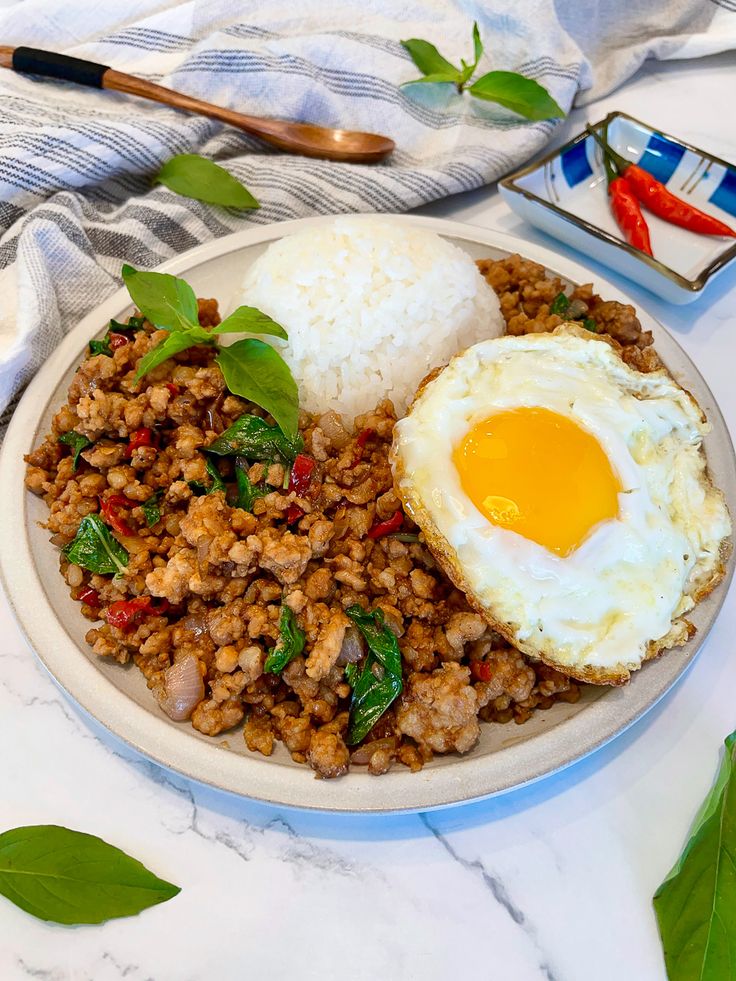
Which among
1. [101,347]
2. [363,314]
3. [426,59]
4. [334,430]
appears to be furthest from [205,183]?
[334,430]

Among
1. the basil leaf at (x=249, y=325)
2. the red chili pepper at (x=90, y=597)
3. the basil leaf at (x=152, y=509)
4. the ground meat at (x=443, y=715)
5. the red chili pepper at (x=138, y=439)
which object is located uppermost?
the basil leaf at (x=249, y=325)

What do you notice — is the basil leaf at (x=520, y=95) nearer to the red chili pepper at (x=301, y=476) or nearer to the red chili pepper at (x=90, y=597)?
the red chili pepper at (x=301, y=476)

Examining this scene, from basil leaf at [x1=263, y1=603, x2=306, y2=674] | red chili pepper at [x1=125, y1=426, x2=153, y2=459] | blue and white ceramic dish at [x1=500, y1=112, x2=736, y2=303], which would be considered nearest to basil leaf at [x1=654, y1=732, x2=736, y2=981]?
basil leaf at [x1=263, y1=603, x2=306, y2=674]

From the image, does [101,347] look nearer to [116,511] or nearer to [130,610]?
[116,511]

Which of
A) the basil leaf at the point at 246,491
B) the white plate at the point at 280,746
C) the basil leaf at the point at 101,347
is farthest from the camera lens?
the basil leaf at the point at 101,347

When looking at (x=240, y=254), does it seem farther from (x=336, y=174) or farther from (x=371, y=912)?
(x=371, y=912)

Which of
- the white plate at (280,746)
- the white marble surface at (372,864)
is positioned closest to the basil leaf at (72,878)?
the white marble surface at (372,864)

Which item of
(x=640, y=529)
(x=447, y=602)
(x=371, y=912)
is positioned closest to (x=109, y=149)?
(x=447, y=602)
